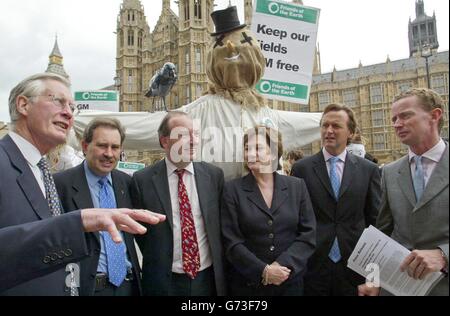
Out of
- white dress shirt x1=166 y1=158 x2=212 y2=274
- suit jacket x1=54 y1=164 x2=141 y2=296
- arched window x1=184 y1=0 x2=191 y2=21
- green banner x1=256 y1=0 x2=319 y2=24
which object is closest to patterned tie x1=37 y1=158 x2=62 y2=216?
suit jacket x1=54 y1=164 x2=141 y2=296

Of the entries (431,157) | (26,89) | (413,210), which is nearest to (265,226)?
(413,210)

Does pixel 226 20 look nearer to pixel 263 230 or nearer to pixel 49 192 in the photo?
pixel 263 230

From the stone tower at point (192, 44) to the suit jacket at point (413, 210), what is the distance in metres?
41.0

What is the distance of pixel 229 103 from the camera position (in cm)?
223

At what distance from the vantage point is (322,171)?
2.14m

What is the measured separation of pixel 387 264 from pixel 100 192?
142 centimetres

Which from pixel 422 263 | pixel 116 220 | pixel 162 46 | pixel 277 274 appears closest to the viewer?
pixel 116 220

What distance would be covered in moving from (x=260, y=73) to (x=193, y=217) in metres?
1.11

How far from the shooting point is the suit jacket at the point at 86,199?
166cm

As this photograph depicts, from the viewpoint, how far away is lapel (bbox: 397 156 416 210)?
1.45m

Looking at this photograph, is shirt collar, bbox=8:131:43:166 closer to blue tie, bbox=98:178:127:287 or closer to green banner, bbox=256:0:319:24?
blue tie, bbox=98:178:127:287

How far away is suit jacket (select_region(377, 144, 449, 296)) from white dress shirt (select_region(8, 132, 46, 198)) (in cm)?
140

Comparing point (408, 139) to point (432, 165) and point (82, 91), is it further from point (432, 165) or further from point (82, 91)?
point (82, 91)

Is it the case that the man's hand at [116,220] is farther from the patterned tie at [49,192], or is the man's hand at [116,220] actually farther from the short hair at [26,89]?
the short hair at [26,89]
